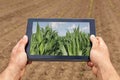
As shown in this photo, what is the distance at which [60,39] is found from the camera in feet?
12.0

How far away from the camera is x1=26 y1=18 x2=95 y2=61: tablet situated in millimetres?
3508

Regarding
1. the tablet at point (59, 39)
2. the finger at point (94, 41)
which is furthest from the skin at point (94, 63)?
the tablet at point (59, 39)

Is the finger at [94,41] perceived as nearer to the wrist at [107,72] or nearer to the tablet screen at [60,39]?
the tablet screen at [60,39]

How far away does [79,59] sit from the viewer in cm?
351

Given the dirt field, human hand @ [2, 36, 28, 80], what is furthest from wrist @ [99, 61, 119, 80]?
the dirt field

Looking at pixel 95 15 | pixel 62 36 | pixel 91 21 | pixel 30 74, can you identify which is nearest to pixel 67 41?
pixel 62 36

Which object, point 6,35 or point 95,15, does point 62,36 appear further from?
point 95,15

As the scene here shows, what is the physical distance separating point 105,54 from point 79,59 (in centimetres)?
41

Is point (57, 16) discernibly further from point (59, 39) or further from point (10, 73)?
point (10, 73)

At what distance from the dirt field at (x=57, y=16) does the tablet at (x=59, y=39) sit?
7.28 metres

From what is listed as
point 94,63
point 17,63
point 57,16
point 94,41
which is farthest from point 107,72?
point 57,16

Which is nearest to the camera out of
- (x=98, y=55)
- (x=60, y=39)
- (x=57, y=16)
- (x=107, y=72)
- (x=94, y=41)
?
(x=107, y=72)

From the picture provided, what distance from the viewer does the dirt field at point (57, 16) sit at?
11.3 m

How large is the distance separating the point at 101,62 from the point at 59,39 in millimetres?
700
